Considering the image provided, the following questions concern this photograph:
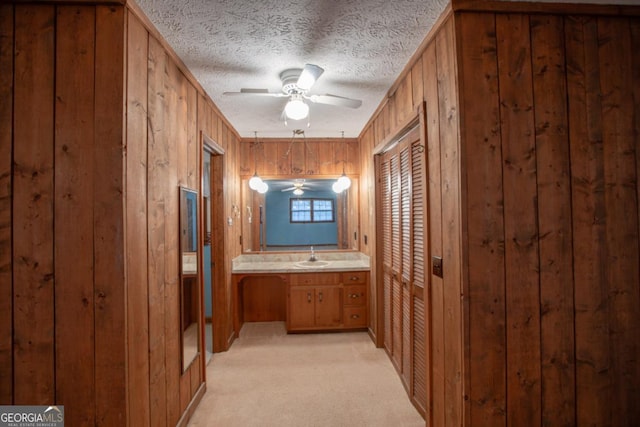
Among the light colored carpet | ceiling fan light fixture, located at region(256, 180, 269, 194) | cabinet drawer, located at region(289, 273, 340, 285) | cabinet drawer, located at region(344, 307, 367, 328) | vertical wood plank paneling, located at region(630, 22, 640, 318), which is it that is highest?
vertical wood plank paneling, located at region(630, 22, 640, 318)

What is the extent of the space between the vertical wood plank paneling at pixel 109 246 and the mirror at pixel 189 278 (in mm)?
657

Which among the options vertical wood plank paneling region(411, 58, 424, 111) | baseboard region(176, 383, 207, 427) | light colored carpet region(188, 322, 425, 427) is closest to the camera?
vertical wood plank paneling region(411, 58, 424, 111)

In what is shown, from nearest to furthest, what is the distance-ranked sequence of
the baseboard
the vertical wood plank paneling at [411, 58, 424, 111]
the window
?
the vertical wood plank paneling at [411, 58, 424, 111] < the baseboard < the window

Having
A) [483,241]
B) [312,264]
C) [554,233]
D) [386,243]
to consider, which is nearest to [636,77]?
[554,233]

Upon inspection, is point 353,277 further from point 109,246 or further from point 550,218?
point 109,246

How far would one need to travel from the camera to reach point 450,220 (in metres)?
1.65

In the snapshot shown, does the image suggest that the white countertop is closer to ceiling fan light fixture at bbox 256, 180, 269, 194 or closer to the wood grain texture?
ceiling fan light fixture at bbox 256, 180, 269, 194

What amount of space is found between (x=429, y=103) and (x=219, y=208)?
7.86ft

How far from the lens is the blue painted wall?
429 cm

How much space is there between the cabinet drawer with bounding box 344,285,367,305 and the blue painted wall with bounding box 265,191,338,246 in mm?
763

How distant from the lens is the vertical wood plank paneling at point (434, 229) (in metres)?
1.78

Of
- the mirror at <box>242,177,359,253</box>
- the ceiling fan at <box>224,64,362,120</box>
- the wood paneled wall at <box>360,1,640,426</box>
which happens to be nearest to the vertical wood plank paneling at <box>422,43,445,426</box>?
the wood paneled wall at <box>360,1,640,426</box>

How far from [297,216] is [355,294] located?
1.31 meters

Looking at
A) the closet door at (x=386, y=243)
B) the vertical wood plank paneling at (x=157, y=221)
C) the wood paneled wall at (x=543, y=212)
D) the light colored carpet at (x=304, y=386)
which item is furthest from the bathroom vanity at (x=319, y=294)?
the wood paneled wall at (x=543, y=212)
